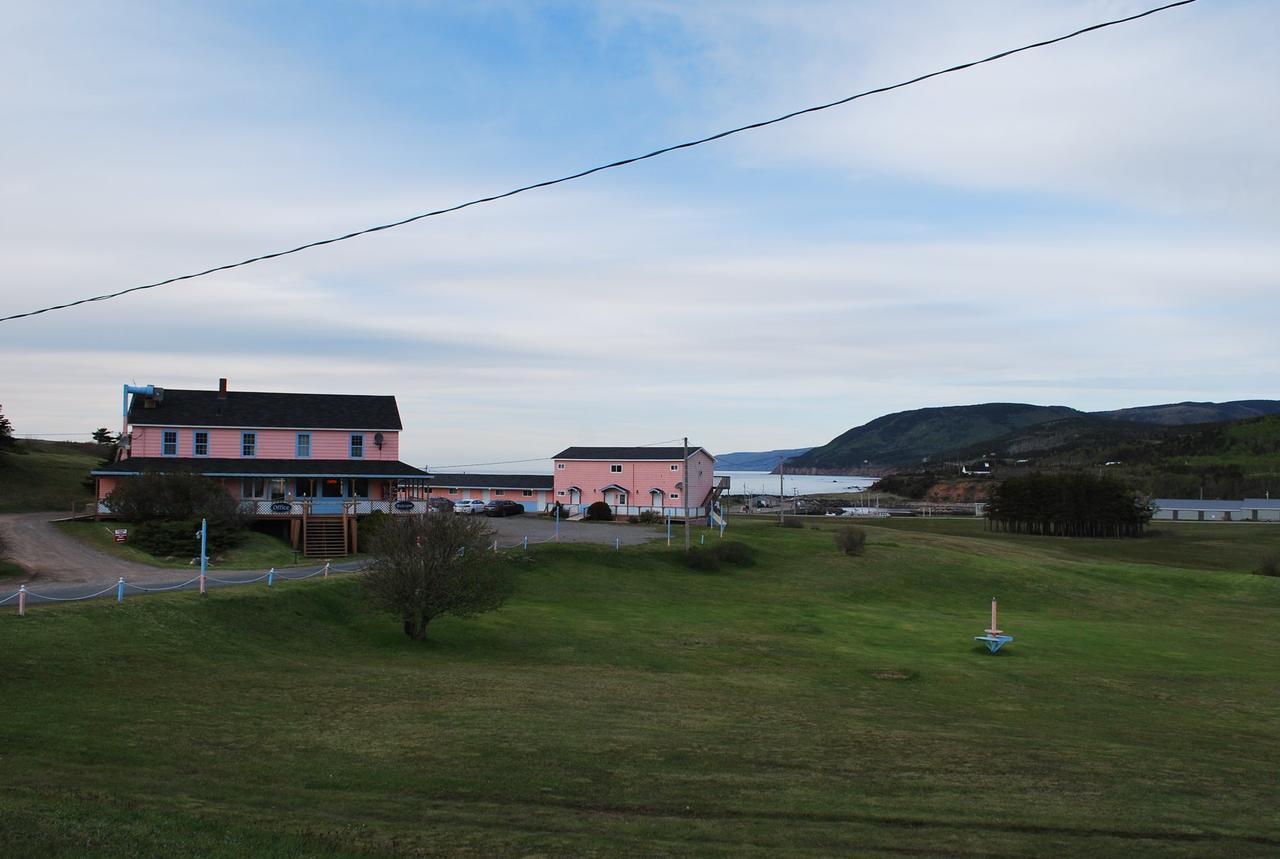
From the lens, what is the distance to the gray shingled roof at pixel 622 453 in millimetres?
84750

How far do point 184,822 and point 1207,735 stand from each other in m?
19.5

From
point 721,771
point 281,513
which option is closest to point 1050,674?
point 721,771

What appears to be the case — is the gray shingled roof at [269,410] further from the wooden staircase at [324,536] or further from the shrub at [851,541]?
the shrub at [851,541]

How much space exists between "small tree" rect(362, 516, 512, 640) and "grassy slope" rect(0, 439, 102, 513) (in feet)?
143

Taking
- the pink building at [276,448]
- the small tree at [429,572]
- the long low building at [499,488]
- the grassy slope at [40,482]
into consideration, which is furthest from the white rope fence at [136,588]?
the long low building at [499,488]

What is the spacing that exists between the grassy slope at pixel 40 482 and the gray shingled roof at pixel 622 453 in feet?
123

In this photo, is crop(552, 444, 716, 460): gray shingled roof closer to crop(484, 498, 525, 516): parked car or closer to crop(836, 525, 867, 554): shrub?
crop(484, 498, 525, 516): parked car

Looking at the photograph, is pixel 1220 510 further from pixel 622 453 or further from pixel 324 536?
pixel 324 536

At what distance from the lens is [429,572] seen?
29141mm

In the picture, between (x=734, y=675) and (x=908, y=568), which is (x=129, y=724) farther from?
(x=908, y=568)

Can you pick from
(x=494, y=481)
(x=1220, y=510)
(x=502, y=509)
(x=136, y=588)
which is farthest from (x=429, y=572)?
(x=1220, y=510)

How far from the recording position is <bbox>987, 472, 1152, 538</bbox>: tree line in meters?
103

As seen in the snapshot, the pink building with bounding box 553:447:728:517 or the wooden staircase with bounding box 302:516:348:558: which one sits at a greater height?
the pink building with bounding box 553:447:728:517

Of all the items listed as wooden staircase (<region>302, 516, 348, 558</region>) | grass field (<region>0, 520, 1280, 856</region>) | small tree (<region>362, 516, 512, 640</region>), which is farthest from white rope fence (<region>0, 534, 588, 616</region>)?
wooden staircase (<region>302, 516, 348, 558</region>)
